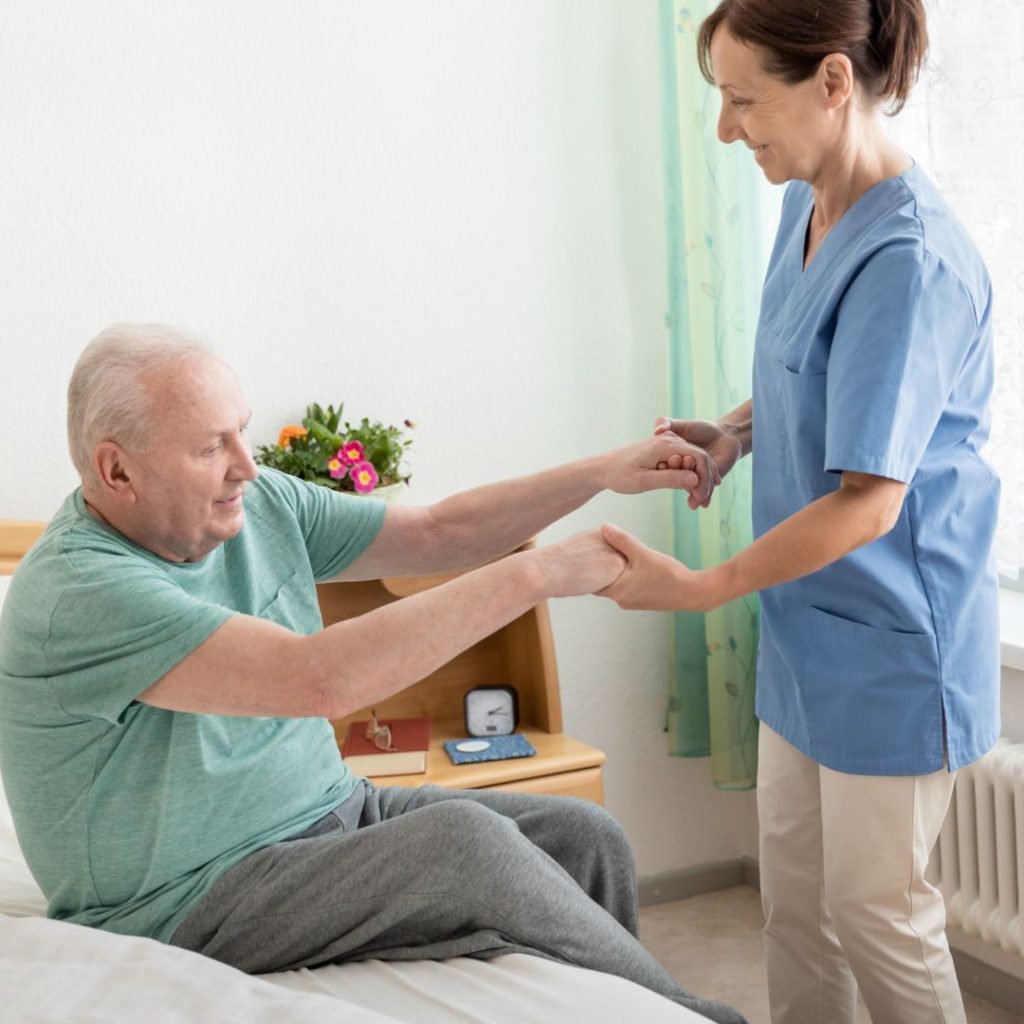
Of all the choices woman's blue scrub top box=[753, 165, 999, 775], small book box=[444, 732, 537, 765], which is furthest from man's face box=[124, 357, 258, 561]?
small book box=[444, 732, 537, 765]

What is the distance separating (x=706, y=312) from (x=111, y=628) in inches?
64.4

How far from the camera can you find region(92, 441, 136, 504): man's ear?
1.54m

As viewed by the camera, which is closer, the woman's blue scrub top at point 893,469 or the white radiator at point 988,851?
the woman's blue scrub top at point 893,469

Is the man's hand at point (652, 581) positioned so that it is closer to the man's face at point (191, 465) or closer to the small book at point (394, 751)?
the man's face at point (191, 465)

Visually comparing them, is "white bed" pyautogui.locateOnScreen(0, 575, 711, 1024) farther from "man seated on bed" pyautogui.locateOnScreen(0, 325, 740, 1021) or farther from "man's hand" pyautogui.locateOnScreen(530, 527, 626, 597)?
"man's hand" pyautogui.locateOnScreen(530, 527, 626, 597)

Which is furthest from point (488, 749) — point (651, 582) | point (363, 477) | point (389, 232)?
point (389, 232)

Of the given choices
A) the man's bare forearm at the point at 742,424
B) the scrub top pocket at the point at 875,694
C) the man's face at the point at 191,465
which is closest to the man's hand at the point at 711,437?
the man's bare forearm at the point at 742,424

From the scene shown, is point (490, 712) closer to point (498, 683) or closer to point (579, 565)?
point (498, 683)

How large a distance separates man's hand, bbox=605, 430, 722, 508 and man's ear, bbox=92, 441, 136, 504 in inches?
28.9

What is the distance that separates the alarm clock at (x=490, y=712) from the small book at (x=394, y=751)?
9cm

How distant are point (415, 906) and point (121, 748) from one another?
386 millimetres

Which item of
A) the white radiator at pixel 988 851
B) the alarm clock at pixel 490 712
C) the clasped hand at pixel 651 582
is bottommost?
the white radiator at pixel 988 851

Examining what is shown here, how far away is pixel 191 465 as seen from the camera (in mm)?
1567

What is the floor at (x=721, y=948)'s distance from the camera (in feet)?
8.29
